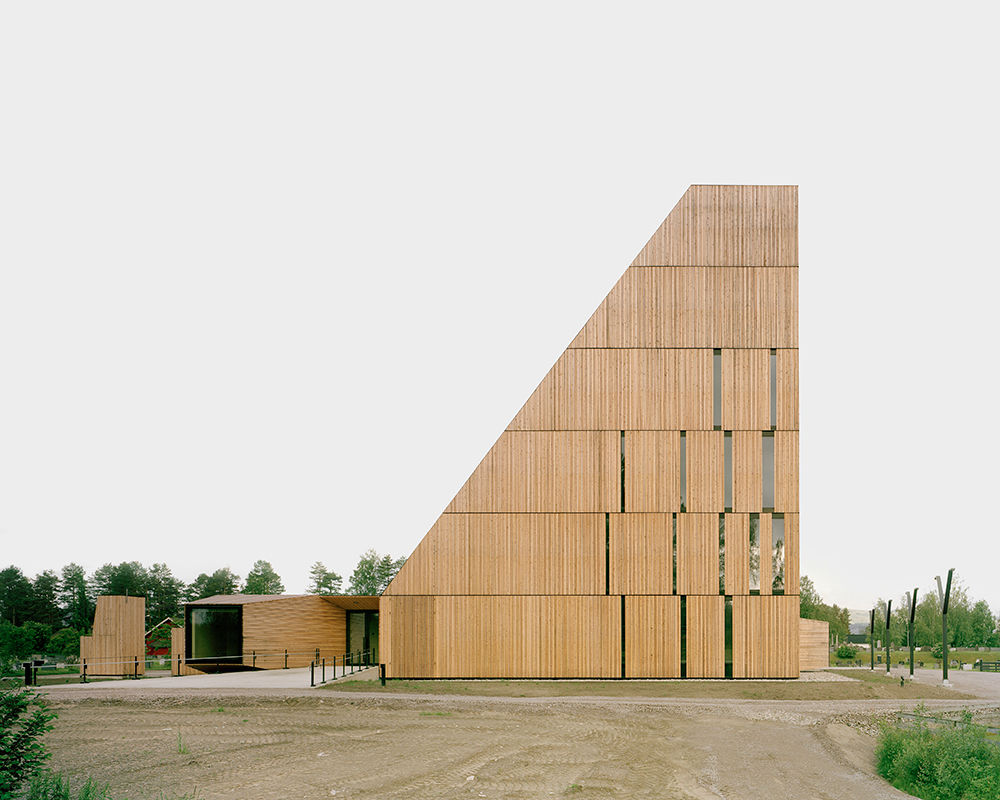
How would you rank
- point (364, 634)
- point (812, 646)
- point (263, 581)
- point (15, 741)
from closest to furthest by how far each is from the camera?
point (15, 741), point (812, 646), point (364, 634), point (263, 581)

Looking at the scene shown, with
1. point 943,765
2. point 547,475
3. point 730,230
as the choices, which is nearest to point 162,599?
point 547,475

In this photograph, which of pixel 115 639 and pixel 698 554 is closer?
Result: pixel 698 554

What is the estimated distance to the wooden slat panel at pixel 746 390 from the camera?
25.2m

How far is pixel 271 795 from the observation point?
11.1 metres

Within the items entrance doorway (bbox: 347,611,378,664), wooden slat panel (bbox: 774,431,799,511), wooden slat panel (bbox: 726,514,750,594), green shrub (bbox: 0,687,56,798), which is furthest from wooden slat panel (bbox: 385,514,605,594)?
green shrub (bbox: 0,687,56,798)

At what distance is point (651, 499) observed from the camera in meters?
25.2

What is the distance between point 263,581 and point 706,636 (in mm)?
55980

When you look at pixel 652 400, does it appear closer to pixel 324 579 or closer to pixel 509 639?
pixel 509 639

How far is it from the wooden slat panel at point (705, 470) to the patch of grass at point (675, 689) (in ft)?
16.8

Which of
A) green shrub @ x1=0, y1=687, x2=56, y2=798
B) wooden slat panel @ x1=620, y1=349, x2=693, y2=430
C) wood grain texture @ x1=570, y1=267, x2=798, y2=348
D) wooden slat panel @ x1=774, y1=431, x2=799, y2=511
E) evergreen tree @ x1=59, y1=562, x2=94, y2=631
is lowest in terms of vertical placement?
evergreen tree @ x1=59, y1=562, x2=94, y2=631

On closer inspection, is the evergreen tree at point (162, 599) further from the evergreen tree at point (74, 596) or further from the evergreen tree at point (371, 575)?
the evergreen tree at point (371, 575)

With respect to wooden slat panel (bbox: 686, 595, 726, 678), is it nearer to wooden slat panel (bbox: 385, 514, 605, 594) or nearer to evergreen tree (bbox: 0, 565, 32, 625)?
wooden slat panel (bbox: 385, 514, 605, 594)

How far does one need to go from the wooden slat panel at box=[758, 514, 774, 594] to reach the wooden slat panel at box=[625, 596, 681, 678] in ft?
8.35

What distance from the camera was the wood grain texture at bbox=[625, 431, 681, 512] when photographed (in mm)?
25156
